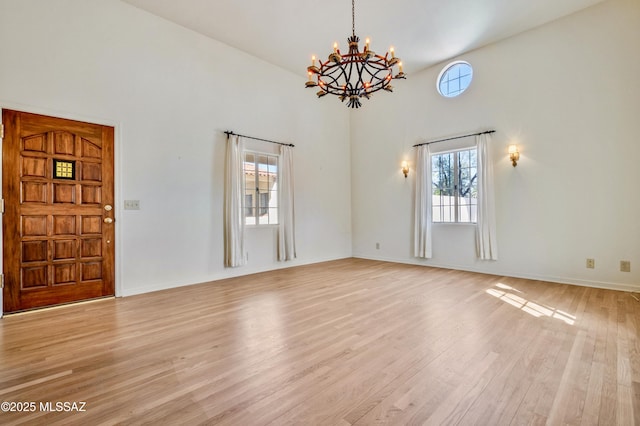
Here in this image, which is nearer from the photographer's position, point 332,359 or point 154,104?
point 332,359

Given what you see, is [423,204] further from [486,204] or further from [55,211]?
[55,211]

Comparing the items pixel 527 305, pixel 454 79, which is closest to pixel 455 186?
pixel 454 79

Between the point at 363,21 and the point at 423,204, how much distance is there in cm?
333

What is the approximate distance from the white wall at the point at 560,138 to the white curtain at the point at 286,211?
2.76 meters

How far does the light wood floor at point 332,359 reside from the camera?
1.61 m

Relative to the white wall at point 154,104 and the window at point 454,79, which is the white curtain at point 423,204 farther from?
the white wall at point 154,104

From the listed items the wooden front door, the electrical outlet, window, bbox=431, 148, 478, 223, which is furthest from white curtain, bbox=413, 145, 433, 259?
the wooden front door

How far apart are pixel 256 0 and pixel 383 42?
2183mm

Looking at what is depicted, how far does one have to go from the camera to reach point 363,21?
4473 mm

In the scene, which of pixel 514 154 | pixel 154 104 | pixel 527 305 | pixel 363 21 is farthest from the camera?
pixel 514 154

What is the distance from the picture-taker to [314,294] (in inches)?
157

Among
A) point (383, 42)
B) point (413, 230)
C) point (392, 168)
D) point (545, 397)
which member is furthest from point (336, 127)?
point (545, 397)

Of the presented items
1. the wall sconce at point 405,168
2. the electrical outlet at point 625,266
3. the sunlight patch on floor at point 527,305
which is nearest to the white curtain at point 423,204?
the wall sconce at point 405,168

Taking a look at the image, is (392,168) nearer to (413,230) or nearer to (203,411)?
(413,230)
